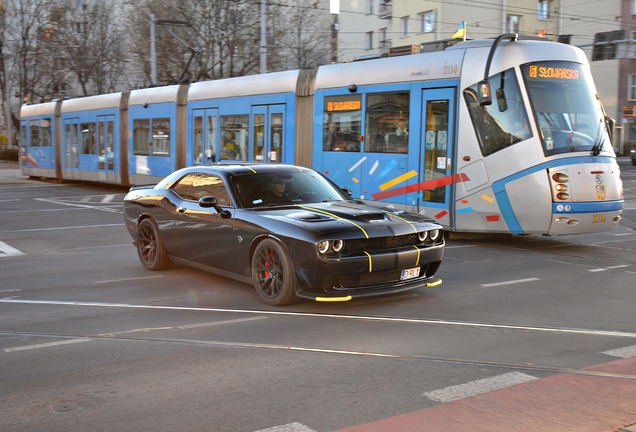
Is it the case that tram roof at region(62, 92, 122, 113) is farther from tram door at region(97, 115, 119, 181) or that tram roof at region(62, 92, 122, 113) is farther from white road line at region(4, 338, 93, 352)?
white road line at region(4, 338, 93, 352)

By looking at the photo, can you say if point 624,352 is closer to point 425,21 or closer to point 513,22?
point 425,21

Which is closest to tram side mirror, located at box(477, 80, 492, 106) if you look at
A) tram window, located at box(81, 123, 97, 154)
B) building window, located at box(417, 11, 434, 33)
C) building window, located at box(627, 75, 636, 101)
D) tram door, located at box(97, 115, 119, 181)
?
tram door, located at box(97, 115, 119, 181)

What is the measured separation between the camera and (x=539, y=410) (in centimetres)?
454

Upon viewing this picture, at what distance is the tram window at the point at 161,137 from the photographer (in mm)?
22184

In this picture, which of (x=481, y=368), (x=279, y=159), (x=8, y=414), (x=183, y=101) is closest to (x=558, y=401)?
(x=481, y=368)

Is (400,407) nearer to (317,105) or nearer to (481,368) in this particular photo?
(481,368)

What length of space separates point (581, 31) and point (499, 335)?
176 ft

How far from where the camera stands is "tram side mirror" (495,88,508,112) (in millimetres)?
11602

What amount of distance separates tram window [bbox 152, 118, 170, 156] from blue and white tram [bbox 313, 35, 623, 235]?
998 centimetres

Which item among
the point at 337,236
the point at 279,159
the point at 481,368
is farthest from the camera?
the point at 279,159

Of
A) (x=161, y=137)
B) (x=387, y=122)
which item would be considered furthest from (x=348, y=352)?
(x=161, y=137)

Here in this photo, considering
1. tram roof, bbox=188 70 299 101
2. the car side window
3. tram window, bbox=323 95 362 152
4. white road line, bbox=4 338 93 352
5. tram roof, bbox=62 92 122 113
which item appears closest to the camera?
white road line, bbox=4 338 93 352

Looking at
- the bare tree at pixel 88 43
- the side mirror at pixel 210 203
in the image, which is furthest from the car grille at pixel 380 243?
the bare tree at pixel 88 43

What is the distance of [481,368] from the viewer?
17.7 feet
